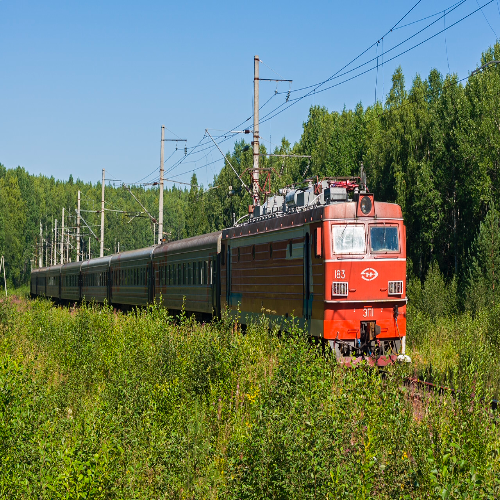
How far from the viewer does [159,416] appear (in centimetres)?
926

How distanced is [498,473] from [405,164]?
36954 millimetres

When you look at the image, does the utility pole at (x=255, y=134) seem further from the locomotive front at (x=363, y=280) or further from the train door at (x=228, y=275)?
the locomotive front at (x=363, y=280)

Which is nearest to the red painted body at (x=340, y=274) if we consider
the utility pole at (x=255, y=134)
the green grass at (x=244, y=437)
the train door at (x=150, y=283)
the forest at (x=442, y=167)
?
the green grass at (x=244, y=437)

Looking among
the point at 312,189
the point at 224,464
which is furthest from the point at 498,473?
the point at 312,189

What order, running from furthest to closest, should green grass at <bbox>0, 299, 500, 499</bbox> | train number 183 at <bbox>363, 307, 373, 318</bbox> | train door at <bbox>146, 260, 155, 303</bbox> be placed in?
1. train door at <bbox>146, 260, 155, 303</bbox>
2. train number 183 at <bbox>363, 307, 373, 318</bbox>
3. green grass at <bbox>0, 299, 500, 499</bbox>

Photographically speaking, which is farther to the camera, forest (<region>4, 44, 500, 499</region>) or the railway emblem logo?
the railway emblem logo

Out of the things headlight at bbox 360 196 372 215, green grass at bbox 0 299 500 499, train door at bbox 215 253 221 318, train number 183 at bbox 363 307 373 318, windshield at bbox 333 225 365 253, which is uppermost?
headlight at bbox 360 196 372 215

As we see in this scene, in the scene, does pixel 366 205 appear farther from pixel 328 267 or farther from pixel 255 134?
pixel 255 134

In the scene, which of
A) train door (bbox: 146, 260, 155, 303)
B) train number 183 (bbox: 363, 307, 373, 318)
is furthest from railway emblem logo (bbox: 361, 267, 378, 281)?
train door (bbox: 146, 260, 155, 303)

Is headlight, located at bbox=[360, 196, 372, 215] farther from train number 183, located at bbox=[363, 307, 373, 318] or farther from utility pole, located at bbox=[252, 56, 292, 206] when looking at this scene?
utility pole, located at bbox=[252, 56, 292, 206]

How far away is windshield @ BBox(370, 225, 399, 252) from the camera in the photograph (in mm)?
13930

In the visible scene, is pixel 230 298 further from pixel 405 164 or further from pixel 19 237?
pixel 19 237

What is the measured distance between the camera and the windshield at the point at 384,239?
548 inches

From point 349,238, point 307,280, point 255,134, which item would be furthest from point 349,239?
point 255,134
